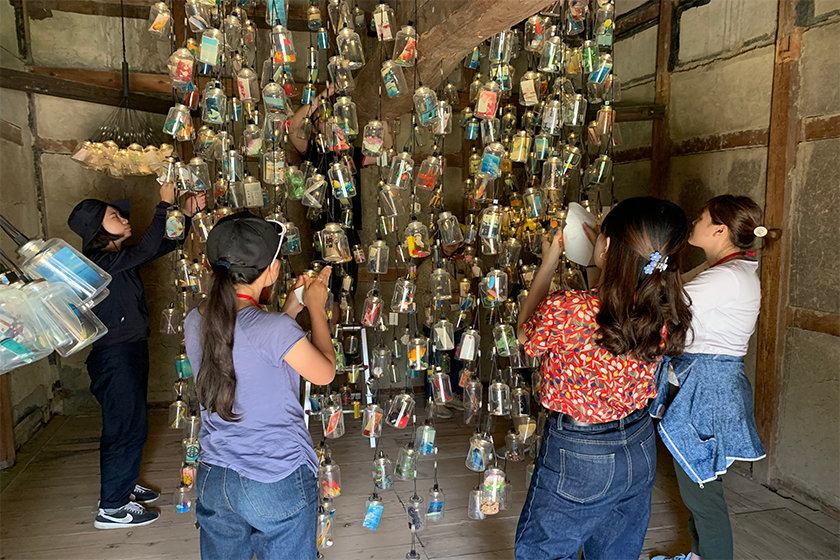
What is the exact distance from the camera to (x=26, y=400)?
3539mm

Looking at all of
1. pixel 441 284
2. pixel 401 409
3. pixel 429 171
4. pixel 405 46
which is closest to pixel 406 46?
pixel 405 46

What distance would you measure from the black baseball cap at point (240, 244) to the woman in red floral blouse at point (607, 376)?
2.34ft

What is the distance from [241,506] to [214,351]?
389 mm

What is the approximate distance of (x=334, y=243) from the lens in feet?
5.63

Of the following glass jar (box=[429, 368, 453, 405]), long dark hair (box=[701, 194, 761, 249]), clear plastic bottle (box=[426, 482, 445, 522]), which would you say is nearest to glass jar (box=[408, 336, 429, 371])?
glass jar (box=[429, 368, 453, 405])

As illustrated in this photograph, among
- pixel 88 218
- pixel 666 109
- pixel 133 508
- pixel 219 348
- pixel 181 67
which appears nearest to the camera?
pixel 219 348

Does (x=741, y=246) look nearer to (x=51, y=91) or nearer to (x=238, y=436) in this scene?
(x=238, y=436)

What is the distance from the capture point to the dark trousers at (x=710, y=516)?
6.62ft

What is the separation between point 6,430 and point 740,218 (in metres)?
3.65

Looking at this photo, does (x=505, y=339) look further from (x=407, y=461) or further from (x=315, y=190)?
(x=315, y=190)

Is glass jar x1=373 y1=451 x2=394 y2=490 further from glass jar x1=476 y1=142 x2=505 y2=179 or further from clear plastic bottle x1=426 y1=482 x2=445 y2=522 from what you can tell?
glass jar x1=476 y1=142 x2=505 y2=179

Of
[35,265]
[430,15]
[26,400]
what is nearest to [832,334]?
[430,15]

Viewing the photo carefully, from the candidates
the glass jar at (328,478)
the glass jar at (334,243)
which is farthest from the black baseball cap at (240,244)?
the glass jar at (328,478)

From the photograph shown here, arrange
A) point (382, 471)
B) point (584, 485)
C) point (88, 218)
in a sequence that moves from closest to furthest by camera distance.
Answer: point (584, 485)
point (382, 471)
point (88, 218)
